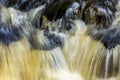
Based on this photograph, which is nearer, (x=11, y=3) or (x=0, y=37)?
(x=0, y=37)

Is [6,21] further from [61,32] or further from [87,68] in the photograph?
[87,68]

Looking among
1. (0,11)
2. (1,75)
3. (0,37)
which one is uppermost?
(0,11)

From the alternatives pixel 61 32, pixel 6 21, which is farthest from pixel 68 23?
pixel 6 21

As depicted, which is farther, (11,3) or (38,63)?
(11,3)

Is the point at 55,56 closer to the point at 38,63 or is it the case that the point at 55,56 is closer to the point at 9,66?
the point at 38,63

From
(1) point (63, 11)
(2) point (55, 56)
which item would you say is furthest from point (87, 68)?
(1) point (63, 11)

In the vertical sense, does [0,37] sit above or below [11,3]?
below

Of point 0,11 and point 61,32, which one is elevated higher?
point 0,11

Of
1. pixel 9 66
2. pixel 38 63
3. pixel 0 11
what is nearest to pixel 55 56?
pixel 38 63
